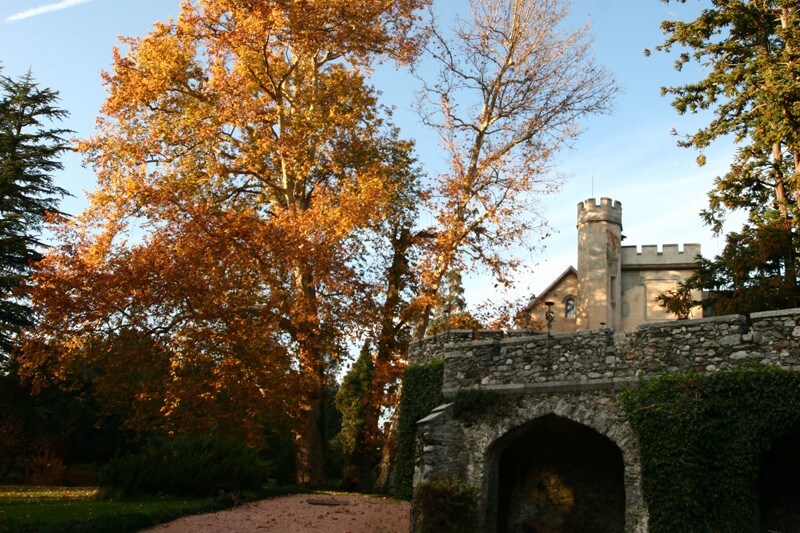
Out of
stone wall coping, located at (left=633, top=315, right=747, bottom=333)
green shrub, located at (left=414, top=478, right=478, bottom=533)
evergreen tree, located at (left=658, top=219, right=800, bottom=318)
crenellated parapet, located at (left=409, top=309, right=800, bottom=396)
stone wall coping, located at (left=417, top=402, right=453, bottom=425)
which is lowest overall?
green shrub, located at (left=414, top=478, right=478, bottom=533)

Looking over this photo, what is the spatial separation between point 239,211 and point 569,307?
19.3 meters

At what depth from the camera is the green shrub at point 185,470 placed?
53.8 feet

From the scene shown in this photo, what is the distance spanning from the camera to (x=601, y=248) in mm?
37656

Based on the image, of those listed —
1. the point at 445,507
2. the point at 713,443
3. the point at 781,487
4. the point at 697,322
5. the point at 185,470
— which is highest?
the point at 697,322

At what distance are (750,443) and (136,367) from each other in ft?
45.8

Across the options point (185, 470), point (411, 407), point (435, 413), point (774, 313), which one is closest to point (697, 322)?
point (774, 313)

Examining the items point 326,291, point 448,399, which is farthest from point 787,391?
point 326,291

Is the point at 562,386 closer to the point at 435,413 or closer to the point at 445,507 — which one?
the point at 435,413

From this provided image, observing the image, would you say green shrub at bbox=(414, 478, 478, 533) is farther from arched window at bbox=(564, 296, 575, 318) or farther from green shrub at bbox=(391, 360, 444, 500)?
arched window at bbox=(564, 296, 575, 318)

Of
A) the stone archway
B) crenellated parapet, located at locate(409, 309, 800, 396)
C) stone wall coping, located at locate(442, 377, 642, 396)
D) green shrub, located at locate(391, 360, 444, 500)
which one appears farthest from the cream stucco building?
stone wall coping, located at locate(442, 377, 642, 396)

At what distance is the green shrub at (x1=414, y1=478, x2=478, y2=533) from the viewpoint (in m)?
13.4

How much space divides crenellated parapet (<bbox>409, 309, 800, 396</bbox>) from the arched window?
2265 centimetres

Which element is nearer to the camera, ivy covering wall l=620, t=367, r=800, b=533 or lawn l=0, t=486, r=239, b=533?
ivy covering wall l=620, t=367, r=800, b=533

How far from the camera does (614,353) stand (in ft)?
44.2
